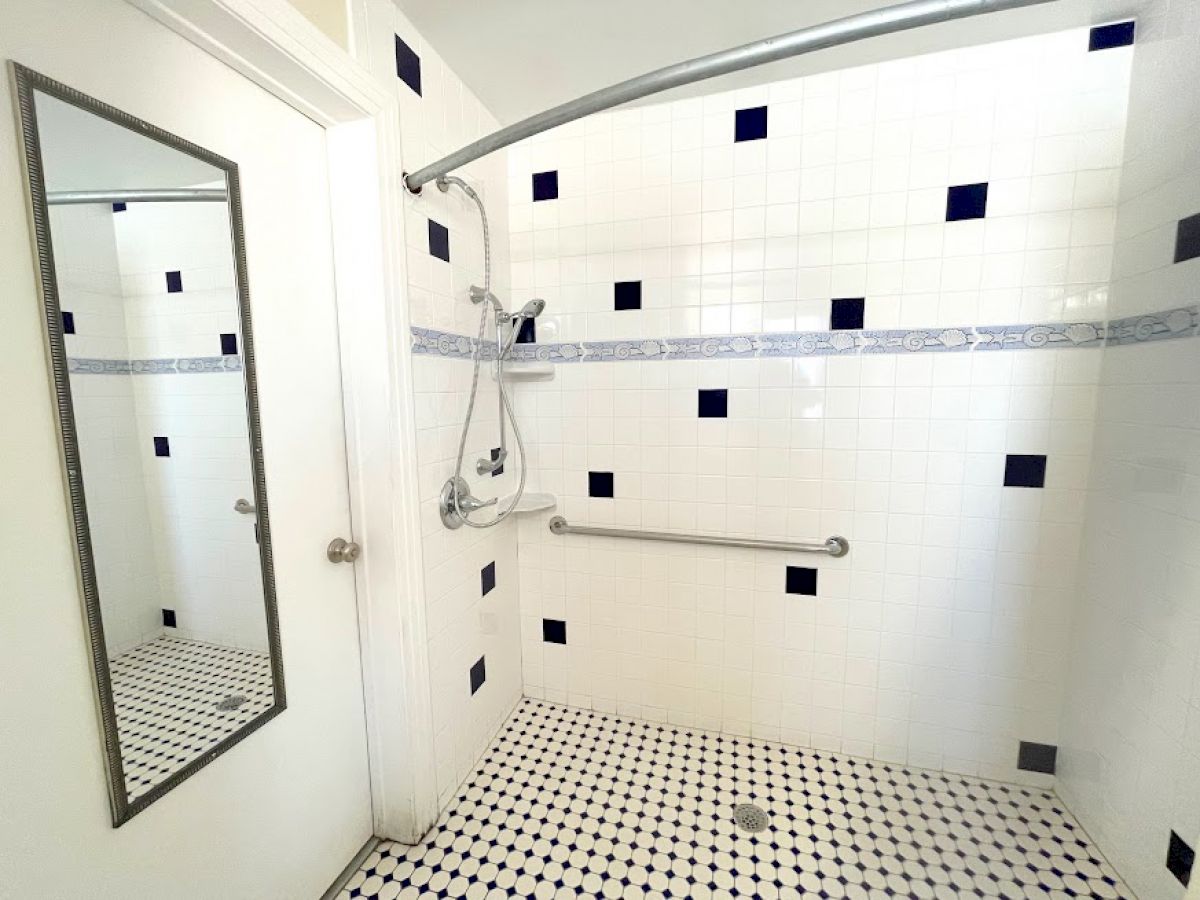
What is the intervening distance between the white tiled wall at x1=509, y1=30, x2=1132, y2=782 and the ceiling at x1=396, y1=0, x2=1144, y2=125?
66 mm

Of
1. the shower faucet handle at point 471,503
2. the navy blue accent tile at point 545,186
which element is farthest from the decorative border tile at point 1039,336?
the shower faucet handle at point 471,503

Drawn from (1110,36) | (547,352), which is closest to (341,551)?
(547,352)

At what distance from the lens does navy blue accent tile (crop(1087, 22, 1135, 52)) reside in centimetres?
121

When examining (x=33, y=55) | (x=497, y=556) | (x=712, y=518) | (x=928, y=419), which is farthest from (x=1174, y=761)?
(x=33, y=55)

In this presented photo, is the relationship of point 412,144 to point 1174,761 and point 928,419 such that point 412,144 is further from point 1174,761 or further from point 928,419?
point 1174,761

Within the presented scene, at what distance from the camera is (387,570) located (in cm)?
121

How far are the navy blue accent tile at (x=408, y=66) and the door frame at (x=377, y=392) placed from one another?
0.10 m

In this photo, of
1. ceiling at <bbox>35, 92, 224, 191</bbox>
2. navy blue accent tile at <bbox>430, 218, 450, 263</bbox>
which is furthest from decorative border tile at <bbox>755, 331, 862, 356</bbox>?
ceiling at <bbox>35, 92, 224, 191</bbox>

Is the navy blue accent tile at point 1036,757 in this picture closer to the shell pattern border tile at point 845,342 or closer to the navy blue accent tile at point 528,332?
the shell pattern border tile at point 845,342

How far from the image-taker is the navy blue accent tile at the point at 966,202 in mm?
1329

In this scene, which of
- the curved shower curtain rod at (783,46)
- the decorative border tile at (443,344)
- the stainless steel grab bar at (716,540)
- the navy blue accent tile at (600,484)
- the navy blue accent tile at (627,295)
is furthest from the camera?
the navy blue accent tile at (600,484)

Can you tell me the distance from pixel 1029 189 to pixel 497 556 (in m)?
1.95

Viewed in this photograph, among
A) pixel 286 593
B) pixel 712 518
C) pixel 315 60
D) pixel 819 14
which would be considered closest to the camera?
pixel 315 60

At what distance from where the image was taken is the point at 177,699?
85 centimetres
